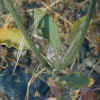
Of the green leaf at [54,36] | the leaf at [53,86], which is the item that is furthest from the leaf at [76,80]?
the green leaf at [54,36]

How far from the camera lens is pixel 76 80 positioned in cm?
60

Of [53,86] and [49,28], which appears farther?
[49,28]

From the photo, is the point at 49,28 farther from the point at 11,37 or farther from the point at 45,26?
the point at 11,37

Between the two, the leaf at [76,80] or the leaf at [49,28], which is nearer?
the leaf at [76,80]

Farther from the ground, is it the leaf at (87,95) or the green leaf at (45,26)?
the green leaf at (45,26)

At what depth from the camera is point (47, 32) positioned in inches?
30.8

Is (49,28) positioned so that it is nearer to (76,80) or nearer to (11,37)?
(11,37)

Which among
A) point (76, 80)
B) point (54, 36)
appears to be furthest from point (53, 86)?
point (54, 36)

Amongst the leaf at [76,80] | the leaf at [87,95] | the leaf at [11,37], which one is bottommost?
the leaf at [87,95]

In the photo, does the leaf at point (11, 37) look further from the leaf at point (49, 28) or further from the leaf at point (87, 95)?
the leaf at point (87, 95)

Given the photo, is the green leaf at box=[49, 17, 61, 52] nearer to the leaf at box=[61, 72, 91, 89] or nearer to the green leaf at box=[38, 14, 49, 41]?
the green leaf at box=[38, 14, 49, 41]

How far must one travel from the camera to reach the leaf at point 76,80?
579 millimetres

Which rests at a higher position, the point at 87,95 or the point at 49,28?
the point at 49,28

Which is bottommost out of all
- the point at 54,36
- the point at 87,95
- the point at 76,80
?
the point at 87,95
